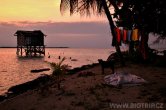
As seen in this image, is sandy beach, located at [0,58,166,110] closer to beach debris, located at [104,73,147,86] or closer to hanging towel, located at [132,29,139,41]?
beach debris, located at [104,73,147,86]

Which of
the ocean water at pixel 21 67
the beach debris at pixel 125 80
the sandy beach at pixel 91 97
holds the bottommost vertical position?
the ocean water at pixel 21 67

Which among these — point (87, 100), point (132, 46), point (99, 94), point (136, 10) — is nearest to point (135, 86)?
point (99, 94)

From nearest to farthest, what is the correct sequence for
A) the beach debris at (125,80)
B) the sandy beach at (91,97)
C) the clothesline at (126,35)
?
the sandy beach at (91,97), the beach debris at (125,80), the clothesline at (126,35)

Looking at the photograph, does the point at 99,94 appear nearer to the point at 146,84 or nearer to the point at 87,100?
the point at 87,100

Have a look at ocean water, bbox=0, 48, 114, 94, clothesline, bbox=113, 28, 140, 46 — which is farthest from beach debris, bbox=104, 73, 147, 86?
clothesline, bbox=113, 28, 140, 46

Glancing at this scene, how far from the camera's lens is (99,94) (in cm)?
1230

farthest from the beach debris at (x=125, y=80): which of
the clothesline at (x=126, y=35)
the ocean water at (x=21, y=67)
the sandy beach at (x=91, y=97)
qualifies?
the clothesline at (x=126, y=35)

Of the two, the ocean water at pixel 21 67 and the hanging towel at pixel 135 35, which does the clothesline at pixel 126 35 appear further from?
the ocean water at pixel 21 67

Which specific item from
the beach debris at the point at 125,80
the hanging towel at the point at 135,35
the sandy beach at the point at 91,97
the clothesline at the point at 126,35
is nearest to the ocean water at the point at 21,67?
the sandy beach at the point at 91,97

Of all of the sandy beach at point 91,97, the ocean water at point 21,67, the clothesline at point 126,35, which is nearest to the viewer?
the sandy beach at point 91,97

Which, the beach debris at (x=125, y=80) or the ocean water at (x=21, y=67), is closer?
the beach debris at (x=125, y=80)

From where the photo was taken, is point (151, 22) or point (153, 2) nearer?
point (153, 2)

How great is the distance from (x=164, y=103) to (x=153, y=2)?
356 cm

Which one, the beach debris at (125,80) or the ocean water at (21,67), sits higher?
the beach debris at (125,80)
